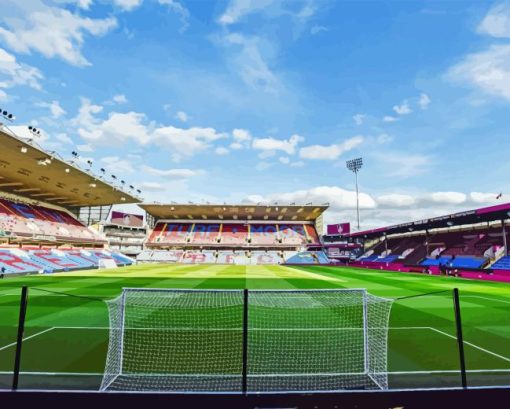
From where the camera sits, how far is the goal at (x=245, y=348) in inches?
221

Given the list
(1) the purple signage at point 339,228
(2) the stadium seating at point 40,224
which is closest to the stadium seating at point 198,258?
(2) the stadium seating at point 40,224

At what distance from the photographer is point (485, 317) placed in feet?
38.2

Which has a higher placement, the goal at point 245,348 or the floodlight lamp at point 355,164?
the floodlight lamp at point 355,164

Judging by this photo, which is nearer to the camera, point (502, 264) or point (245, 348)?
point (245, 348)

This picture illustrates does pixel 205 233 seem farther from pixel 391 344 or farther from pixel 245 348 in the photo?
pixel 245 348

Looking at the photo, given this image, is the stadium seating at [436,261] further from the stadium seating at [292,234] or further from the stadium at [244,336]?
the stadium seating at [292,234]

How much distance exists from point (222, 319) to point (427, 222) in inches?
1333

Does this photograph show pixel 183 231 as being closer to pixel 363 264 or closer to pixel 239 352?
pixel 363 264

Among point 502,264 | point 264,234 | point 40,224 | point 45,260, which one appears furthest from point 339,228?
point 40,224

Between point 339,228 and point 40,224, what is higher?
point 339,228

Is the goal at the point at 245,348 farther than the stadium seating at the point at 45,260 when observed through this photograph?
No

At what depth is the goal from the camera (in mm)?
5605

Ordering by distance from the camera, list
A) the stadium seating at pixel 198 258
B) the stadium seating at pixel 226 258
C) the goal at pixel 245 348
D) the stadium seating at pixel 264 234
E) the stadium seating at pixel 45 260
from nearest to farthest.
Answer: the goal at pixel 245 348 < the stadium seating at pixel 45 260 < the stadium seating at pixel 198 258 < the stadium seating at pixel 226 258 < the stadium seating at pixel 264 234

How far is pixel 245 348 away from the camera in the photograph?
4.38 metres
